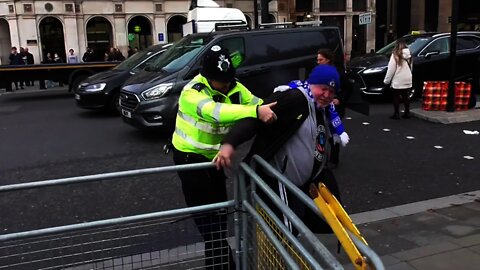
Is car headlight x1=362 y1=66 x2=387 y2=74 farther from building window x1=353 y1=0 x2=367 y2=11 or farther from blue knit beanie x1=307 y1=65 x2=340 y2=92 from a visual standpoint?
building window x1=353 y1=0 x2=367 y2=11

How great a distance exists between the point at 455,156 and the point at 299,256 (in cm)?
578

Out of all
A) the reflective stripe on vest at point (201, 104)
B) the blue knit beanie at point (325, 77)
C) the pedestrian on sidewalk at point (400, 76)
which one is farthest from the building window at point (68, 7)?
the blue knit beanie at point (325, 77)

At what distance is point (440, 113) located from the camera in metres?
10.0

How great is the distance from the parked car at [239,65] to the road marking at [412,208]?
435 cm

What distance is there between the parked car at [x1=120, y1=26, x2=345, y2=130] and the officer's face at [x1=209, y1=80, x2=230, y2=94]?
17.4 feet

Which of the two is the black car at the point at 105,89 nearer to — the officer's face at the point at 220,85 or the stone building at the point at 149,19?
the officer's face at the point at 220,85

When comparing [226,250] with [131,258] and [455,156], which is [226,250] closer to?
[131,258]

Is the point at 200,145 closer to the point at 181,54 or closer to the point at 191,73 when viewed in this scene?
the point at 191,73

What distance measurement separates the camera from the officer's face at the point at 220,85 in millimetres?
3035

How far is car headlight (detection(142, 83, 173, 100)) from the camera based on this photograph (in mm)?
8383

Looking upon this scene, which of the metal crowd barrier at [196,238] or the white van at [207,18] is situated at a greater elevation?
the white van at [207,18]

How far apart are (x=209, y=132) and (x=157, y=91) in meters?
5.53

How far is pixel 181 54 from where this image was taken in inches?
375

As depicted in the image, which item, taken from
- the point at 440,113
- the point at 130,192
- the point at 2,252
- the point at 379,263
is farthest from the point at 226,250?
the point at 440,113
